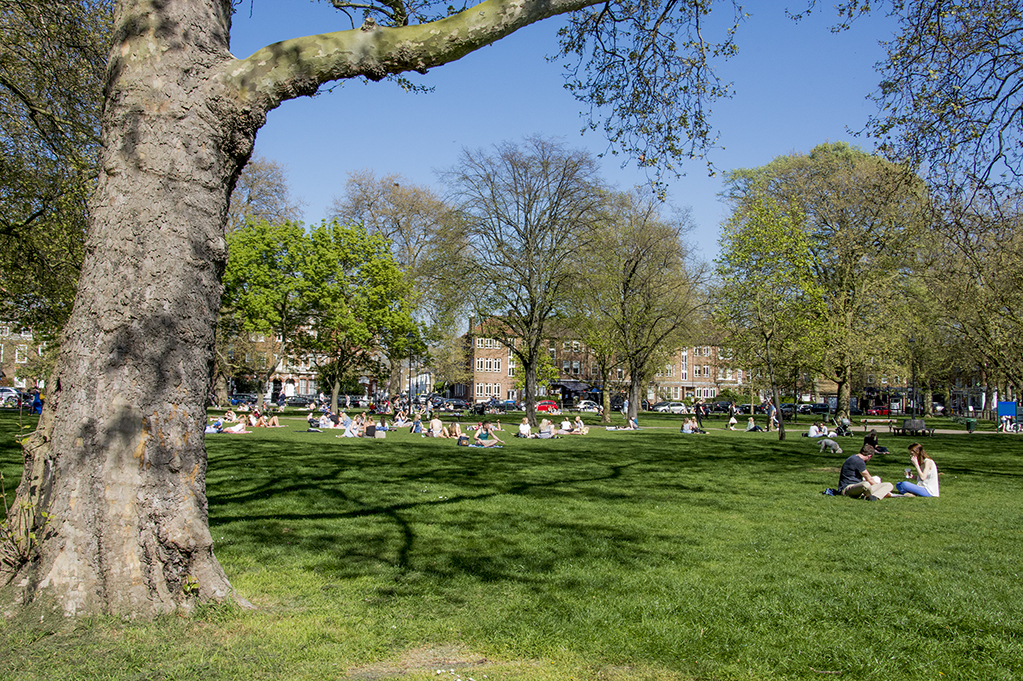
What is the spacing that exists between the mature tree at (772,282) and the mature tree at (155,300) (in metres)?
24.4

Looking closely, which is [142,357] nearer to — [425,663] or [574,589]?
[425,663]

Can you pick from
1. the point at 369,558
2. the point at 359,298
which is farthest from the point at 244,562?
the point at 359,298

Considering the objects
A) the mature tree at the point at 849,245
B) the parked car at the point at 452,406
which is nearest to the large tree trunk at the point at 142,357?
the mature tree at the point at 849,245

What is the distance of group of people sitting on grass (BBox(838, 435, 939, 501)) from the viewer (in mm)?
11984

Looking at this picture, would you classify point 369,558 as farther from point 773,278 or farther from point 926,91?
point 773,278

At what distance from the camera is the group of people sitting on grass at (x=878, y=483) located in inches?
472

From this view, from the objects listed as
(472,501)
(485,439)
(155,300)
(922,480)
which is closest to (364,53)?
(155,300)

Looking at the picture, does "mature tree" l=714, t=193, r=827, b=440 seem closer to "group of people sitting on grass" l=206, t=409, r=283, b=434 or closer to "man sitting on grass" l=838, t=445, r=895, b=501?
"man sitting on grass" l=838, t=445, r=895, b=501

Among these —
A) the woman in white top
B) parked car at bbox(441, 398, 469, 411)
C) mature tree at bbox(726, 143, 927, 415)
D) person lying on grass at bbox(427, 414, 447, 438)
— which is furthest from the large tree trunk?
parked car at bbox(441, 398, 469, 411)

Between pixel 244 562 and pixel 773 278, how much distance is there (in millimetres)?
26454

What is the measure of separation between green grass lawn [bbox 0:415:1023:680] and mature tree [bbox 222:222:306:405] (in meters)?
26.7

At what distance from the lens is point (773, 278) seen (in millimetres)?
29172

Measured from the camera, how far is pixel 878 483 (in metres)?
12.4

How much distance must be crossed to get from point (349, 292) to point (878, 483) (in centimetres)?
3291
